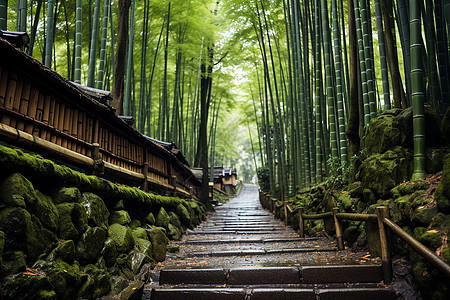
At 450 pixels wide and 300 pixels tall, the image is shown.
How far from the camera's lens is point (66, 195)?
321cm

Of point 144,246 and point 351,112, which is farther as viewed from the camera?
point 351,112

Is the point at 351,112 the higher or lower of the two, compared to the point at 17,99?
higher

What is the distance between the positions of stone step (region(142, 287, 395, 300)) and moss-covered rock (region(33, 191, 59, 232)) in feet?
4.57

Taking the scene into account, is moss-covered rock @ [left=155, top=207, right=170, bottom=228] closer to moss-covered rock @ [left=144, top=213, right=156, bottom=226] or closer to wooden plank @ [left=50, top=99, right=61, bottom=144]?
moss-covered rock @ [left=144, top=213, right=156, bottom=226]

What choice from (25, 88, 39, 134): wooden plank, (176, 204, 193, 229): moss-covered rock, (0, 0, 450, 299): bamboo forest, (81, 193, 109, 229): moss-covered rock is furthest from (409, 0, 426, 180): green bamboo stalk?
(176, 204, 193, 229): moss-covered rock

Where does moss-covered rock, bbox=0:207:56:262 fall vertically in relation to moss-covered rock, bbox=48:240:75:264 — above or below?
above

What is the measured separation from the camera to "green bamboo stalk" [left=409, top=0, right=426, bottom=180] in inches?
140

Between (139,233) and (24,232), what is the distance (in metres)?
2.39

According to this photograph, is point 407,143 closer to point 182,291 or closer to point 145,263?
point 182,291

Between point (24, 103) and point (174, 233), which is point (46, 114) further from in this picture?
point (174, 233)

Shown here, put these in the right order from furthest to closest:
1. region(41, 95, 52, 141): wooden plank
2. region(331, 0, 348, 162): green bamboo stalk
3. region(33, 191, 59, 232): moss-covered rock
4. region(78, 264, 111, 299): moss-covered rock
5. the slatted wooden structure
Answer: region(331, 0, 348, 162): green bamboo stalk < region(41, 95, 52, 141): wooden plank < the slatted wooden structure < region(78, 264, 111, 299): moss-covered rock < region(33, 191, 59, 232): moss-covered rock

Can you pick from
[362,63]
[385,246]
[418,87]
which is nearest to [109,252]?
[385,246]

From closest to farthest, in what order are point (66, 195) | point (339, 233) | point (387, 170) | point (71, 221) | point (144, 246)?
point (71, 221), point (66, 195), point (387, 170), point (144, 246), point (339, 233)

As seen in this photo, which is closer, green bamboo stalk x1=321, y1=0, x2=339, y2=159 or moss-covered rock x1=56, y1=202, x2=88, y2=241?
moss-covered rock x1=56, y1=202, x2=88, y2=241
